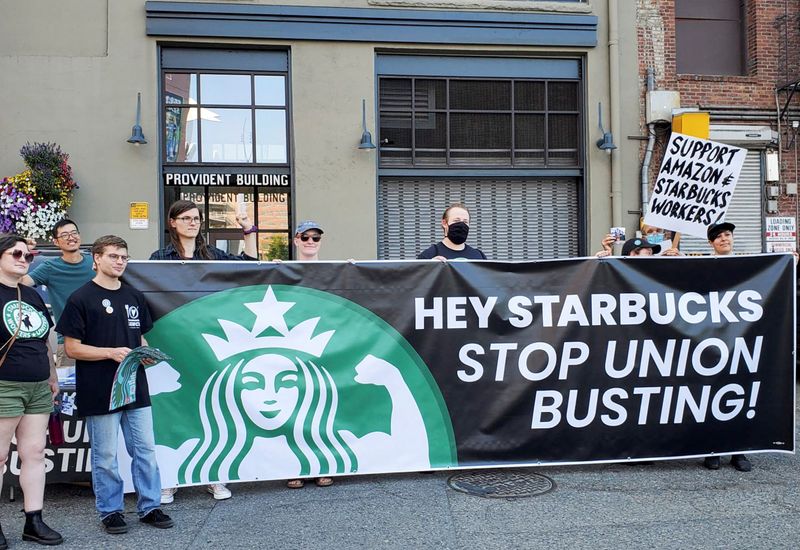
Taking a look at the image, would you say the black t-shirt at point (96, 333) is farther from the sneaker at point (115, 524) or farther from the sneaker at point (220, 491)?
the sneaker at point (220, 491)

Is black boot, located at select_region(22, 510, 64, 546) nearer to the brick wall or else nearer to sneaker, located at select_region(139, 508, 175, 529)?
sneaker, located at select_region(139, 508, 175, 529)

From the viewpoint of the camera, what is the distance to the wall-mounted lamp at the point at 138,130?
10250mm

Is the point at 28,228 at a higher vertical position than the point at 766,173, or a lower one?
lower

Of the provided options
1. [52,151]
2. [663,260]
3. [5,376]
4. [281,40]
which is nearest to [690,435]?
Answer: [663,260]

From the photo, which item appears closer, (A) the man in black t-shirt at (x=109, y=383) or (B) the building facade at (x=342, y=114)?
(A) the man in black t-shirt at (x=109, y=383)

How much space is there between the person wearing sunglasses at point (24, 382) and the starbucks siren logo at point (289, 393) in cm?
84

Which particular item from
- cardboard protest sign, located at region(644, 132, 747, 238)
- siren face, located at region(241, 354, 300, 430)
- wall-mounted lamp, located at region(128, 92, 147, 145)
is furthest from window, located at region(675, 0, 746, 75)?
siren face, located at region(241, 354, 300, 430)

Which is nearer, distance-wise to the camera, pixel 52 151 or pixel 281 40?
pixel 52 151

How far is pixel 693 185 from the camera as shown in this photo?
729 cm

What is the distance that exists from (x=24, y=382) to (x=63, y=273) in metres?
1.59

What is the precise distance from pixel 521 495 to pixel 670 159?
4.01m

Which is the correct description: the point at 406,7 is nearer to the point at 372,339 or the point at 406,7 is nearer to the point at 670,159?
the point at 670,159

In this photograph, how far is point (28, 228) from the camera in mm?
9703

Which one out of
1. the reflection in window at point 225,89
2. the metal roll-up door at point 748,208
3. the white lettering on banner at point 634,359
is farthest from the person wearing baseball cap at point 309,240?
the metal roll-up door at point 748,208
